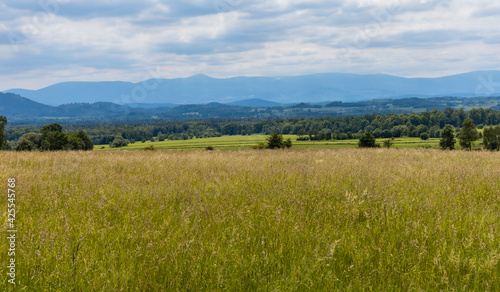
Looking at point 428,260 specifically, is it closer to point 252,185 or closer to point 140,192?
point 252,185

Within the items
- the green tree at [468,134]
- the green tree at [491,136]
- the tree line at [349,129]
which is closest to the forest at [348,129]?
the tree line at [349,129]

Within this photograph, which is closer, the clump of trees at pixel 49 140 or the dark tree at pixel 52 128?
the clump of trees at pixel 49 140

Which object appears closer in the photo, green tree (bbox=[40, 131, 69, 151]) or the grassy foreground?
the grassy foreground

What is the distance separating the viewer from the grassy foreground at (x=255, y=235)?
3.35 metres

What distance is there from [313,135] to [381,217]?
139723 mm

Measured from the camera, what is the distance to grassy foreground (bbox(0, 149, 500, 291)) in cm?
335

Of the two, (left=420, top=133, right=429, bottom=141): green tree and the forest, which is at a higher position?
the forest

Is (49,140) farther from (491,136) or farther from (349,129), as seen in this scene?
(349,129)

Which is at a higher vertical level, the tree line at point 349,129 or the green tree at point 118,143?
the tree line at point 349,129

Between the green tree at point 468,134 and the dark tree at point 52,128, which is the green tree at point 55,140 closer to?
the dark tree at point 52,128

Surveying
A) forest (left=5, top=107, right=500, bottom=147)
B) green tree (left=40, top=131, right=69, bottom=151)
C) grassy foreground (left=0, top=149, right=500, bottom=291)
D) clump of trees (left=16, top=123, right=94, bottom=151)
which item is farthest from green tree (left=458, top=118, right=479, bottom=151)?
forest (left=5, top=107, right=500, bottom=147)

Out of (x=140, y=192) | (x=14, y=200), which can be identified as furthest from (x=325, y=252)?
(x=14, y=200)

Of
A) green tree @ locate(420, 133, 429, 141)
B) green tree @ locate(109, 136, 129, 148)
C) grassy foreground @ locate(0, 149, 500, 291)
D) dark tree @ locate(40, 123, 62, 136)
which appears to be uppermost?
dark tree @ locate(40, 123, 62, 136)

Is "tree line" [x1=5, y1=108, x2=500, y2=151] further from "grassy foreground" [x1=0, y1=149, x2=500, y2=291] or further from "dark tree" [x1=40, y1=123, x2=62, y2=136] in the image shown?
"grassy foreground" [x1=0, y1=149, x2=500, y2=291]
